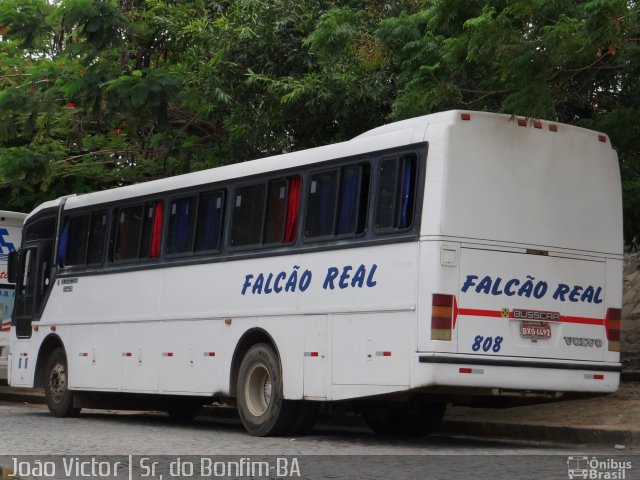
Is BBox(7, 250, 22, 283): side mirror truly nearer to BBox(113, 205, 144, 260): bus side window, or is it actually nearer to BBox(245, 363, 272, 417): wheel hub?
BBox(113, 205, 144, 260): bus side window

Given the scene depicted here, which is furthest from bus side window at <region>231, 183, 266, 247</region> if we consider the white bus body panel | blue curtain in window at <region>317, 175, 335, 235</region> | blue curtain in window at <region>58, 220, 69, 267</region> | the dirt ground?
blue curtain in window at <region>58, 220, 69, 267</region>

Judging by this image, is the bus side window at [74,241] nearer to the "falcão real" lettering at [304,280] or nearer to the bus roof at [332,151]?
the bus roof at [332,151]

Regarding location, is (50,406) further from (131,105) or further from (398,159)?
(398,159)

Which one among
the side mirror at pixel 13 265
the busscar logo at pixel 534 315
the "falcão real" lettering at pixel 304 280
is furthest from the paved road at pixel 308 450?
the side mirror at pixel 13 265

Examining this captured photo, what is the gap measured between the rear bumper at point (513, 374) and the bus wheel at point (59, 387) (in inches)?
314

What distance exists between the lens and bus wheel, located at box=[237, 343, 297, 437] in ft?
44.5

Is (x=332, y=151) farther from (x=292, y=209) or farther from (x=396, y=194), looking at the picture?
(x=396, y=194)

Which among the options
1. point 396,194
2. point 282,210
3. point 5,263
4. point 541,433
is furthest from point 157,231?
point 5,263

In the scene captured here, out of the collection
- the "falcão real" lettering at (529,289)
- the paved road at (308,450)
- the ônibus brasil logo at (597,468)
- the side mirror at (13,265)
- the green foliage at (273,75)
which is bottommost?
the paved road at (308,450)

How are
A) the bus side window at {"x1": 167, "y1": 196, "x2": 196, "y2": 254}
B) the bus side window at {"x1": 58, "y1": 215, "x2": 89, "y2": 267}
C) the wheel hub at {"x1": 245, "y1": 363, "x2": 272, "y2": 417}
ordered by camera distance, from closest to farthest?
the wheel hub at {"x1": 245, "y1": 363, "x2": 272, "y2": 417}
the bus side window at {"x1": 167, "y1": 196, "x2": 196, "y2": 254}
the bus side window at {"x1": 58, "y1": 215, "x2": 89, "y2": 267}

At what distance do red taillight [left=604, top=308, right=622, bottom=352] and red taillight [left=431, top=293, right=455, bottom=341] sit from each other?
6.81 ft

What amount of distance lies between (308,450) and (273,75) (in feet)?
25.1

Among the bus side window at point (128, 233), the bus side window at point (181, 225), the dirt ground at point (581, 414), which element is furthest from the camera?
the bus side window at point (128, 233)

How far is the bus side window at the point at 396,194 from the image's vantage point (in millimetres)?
12156
